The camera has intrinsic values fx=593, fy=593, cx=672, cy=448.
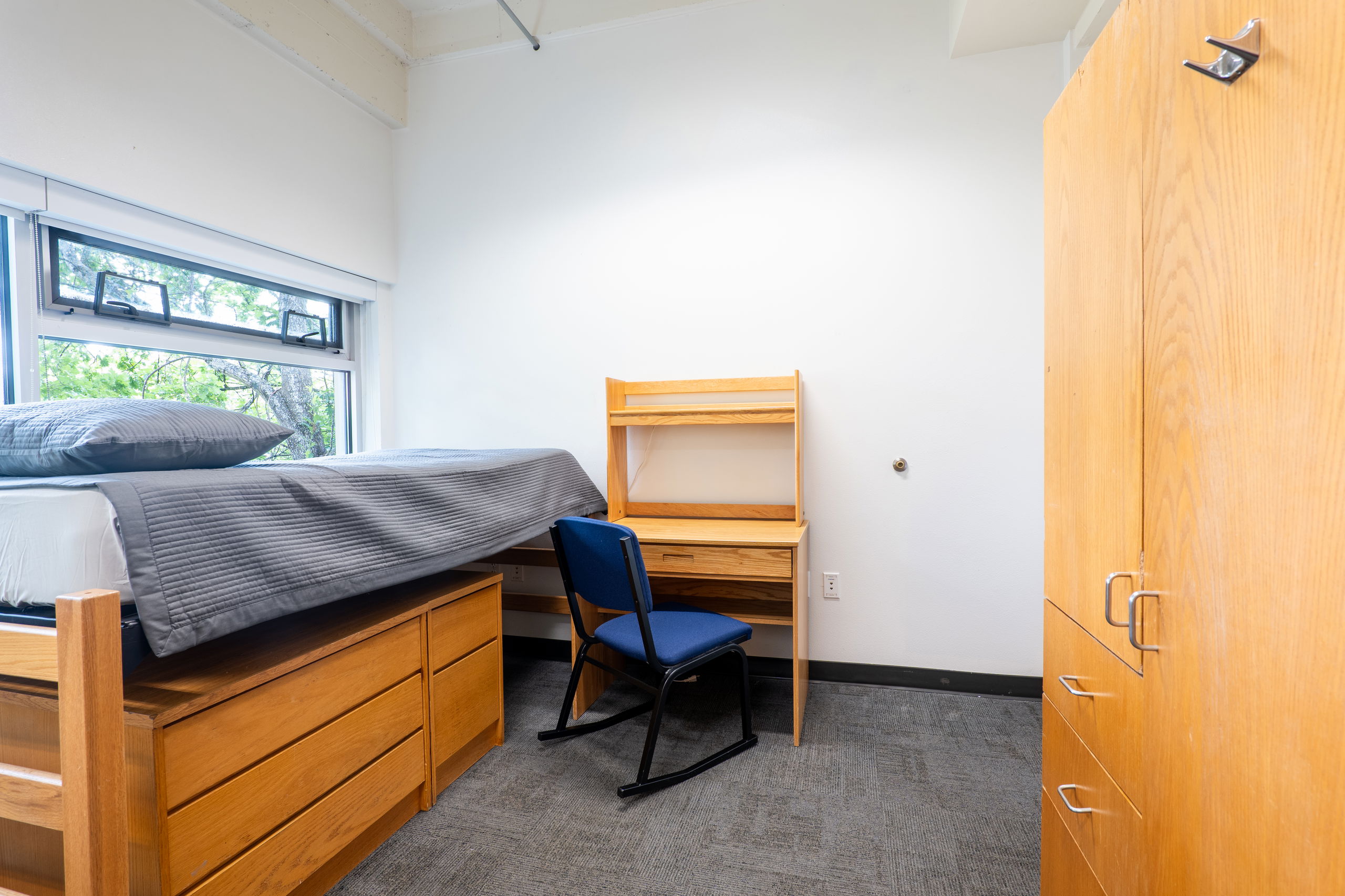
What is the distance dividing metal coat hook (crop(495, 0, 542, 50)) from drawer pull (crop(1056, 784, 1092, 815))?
3012mm

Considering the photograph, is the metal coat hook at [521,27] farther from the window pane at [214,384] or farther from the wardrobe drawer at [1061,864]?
the wardrobe drawer at [1061,864]

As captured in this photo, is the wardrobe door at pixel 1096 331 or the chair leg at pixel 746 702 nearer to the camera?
the wardrobe door at pixel 1096 331

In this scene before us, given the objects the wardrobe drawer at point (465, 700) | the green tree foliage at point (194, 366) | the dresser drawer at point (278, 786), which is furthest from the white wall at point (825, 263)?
the dresser drawer at point (278, 786)

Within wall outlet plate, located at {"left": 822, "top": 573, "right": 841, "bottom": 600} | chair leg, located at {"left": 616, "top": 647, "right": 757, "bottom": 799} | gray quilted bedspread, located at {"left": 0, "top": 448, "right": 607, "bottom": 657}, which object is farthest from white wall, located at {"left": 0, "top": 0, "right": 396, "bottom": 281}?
wall outlet plate, located at {"left": 822, "top": 573, "right": 841, "bottom": 600}

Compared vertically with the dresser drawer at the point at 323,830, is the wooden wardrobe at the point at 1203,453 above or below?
above

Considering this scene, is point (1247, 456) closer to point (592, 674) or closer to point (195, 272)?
point (592, 674)

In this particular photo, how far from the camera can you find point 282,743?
116cm

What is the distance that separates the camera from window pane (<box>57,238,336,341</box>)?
1.85 m

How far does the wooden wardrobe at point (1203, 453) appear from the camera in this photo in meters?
0.51

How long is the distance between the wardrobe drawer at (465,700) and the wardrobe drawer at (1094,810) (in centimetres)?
145

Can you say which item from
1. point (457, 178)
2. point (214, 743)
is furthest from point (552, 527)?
point (457, 178)

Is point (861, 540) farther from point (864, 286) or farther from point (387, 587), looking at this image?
point (387, 587)

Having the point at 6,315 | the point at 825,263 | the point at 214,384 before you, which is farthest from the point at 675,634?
the point at 6,315

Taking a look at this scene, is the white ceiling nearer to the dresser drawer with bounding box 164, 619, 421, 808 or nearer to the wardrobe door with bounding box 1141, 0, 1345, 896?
the wardrobe door with bounding box 1141, 0, 1345, 896
